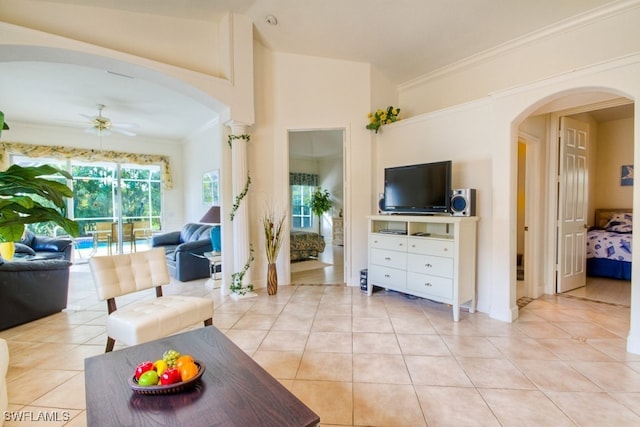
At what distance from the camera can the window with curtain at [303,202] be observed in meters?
9.56

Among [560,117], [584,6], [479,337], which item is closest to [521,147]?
[560,117]

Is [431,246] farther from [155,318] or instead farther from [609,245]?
[609,245]

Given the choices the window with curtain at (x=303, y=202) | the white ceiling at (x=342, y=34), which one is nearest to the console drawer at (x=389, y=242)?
the white ceiling at (x=342, y=34)

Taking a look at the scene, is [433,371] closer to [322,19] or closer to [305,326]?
[305,326]

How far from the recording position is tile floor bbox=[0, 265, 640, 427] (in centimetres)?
178

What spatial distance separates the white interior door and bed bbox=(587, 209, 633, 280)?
2.68ft

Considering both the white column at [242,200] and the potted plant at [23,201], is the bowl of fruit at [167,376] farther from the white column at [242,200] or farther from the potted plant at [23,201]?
the white column at [242,200]

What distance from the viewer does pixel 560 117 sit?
390cm

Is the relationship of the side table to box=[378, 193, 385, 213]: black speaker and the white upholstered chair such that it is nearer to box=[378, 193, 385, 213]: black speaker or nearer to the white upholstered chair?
the white upholstered chair

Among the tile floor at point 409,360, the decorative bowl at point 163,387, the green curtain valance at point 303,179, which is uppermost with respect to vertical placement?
the green curtain valance at point 303,179

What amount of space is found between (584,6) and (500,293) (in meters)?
3.01

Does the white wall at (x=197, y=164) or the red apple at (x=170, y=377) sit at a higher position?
the white wall at (x=197, y=164)

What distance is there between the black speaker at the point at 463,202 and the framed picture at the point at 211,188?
4732 mm

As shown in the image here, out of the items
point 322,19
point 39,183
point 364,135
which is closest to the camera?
point 39,183
